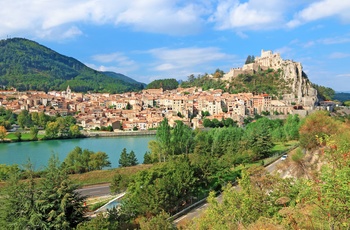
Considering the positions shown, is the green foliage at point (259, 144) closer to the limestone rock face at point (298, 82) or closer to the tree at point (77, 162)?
the tree at point (77, 162)

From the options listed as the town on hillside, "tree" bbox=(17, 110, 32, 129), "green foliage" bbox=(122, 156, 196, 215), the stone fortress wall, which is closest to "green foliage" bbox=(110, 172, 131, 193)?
"green foliage" bbox=(122, 156, 196, 215)

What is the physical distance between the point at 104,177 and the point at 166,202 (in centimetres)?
554

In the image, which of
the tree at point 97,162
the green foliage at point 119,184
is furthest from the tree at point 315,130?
the tree at point 97,162

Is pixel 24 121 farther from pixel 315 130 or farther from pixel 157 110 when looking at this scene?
pixel 315 130

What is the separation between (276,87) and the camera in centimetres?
4053

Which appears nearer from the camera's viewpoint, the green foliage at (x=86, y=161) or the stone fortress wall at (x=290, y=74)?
the green foliage at (x=86, y=161)

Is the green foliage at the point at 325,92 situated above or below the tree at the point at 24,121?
above

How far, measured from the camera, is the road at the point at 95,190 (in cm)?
1009

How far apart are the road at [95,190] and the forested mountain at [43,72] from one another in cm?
5132

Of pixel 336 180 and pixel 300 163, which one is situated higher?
pixel 336 180

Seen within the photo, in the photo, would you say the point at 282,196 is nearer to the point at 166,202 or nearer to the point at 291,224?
the point at 291,224

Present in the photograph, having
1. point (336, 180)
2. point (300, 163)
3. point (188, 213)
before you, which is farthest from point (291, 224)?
point (300, 163)

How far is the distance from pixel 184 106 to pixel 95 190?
2683 cm

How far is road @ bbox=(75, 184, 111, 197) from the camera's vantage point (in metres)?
10.1
